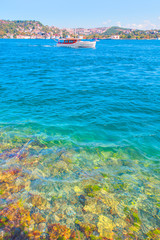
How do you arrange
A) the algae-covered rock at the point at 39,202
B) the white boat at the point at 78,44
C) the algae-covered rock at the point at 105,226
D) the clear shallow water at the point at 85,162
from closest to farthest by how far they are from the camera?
the algae-covered rock at the point at 105,226 < the clear shallow water at the point at 85,162 < the algae-covered rock at the point at 39,202 < the white boat at the point at 78,44

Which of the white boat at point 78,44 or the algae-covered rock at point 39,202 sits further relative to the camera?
the white boat at point 78,44

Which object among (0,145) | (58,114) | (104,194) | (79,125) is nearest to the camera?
(104,194)

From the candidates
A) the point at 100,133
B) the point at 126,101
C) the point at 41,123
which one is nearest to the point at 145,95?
the point at 126,101

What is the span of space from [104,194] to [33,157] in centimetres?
376

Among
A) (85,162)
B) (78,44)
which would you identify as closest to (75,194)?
(85,162)

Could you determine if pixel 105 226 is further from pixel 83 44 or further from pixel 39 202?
pixel 83 44

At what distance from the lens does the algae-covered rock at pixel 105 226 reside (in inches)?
189

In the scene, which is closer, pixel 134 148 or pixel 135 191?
pixel 135 191

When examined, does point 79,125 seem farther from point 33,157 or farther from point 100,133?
point 33,157

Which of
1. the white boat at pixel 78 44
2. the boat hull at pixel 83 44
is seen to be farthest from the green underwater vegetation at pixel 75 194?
the white boat at pixel 78 44

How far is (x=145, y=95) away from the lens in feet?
58.3

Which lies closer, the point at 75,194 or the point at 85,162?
the point at 75,194

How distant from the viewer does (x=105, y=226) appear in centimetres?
499

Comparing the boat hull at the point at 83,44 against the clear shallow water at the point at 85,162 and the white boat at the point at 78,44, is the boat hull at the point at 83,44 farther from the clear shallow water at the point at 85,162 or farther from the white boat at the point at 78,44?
the clear shallow water at the point at 85,162
